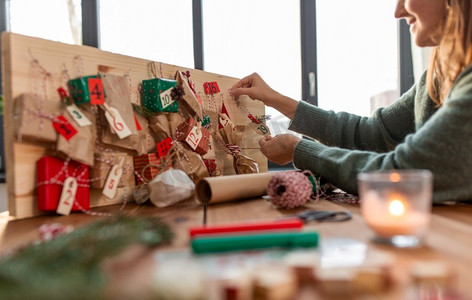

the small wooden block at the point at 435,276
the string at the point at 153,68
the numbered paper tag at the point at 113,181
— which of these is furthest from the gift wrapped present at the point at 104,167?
the small wooden block at the point at 435,276

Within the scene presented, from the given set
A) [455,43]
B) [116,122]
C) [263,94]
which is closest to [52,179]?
[116,122]

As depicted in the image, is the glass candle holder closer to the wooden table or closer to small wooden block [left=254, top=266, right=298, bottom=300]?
the wooden table

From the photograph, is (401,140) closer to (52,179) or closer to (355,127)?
(355,127)

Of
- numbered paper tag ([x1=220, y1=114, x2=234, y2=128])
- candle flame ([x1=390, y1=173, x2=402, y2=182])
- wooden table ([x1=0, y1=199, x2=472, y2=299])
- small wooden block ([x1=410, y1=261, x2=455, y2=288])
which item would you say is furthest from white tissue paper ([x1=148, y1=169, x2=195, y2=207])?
small wooden block ([x1=410, y1=261, x2=455, y2=288])

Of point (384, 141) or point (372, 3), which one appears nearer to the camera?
point (384, 141)

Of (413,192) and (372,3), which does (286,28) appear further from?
(413,192)

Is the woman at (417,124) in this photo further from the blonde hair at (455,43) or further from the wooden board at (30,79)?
the wooden board at (30,79)

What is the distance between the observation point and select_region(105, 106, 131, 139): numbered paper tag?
830mm

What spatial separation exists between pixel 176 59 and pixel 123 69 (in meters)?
1.67

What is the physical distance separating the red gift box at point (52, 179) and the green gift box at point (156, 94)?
0.75 feet

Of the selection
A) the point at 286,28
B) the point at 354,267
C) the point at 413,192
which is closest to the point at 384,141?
the point at 413,192

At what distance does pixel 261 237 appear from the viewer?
466 millimetres

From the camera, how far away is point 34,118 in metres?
0.73

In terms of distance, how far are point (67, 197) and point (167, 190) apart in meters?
0.19
